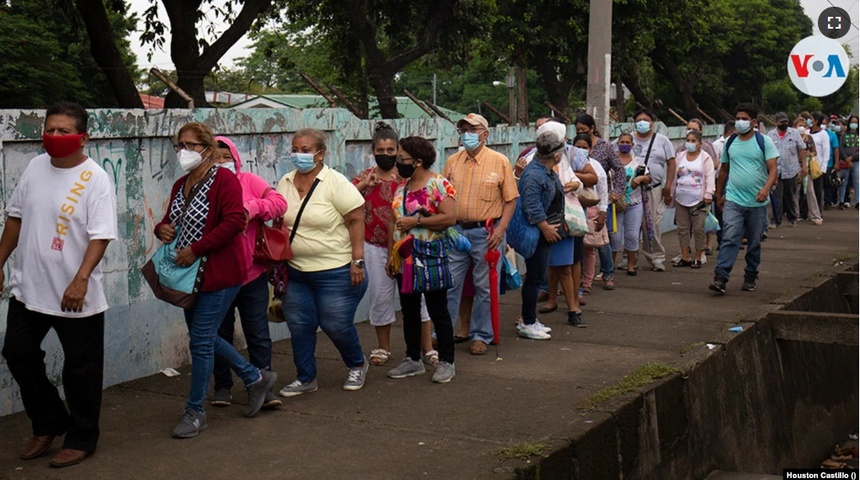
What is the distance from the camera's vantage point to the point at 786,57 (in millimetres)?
53781

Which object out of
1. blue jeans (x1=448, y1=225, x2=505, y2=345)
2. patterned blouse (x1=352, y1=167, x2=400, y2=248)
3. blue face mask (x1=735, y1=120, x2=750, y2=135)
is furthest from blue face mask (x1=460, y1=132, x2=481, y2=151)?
blue face mask (x1=735, y1=120, x2=750, y2=135)

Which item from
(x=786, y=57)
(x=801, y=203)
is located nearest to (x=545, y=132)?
(x=801, y=203)

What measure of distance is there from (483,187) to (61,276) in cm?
350

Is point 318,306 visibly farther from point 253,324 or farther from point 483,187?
point 483,187

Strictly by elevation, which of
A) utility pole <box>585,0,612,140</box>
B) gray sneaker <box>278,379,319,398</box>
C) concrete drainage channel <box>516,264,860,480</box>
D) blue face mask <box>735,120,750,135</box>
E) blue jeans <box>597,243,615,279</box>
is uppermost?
utility pole <box>585,0,612,140</box>

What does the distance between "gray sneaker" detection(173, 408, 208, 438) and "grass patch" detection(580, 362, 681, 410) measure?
217 centimetres

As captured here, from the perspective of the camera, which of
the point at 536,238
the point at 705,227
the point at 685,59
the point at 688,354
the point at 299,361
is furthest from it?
the point at 685,59

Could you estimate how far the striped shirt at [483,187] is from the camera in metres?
8.29

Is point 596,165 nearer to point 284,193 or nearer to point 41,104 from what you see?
point 284,193

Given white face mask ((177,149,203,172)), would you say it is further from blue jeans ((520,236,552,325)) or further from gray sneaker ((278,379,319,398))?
blue jeans ((520,236,552,325))

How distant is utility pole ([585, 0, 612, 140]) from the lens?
12984mm

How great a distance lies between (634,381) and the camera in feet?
24.0

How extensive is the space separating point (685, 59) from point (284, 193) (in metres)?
43.8

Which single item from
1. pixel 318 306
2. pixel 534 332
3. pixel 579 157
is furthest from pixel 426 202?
pixel 579 157
